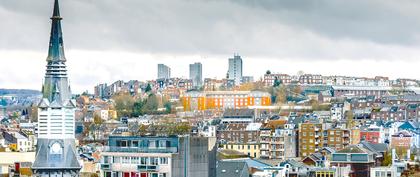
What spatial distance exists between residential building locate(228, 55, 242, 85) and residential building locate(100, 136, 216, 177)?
116399mm

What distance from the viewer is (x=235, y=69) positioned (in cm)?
17538

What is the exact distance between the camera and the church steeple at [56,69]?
5406 cm

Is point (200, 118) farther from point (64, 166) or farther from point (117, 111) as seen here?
point (64, 166)

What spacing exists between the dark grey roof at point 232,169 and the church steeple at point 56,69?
7.95 m

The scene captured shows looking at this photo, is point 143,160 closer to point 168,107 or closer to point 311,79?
point 168,107

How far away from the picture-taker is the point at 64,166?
52812 mm

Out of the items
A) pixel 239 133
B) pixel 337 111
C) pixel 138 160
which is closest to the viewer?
pixel 138 160

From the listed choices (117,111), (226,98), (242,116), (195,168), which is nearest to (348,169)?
(195,168)

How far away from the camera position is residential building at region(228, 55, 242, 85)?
567 feet

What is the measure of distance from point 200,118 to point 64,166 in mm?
66412

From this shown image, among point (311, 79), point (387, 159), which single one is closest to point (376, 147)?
point (387, 159)

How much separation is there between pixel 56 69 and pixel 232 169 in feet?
34.1

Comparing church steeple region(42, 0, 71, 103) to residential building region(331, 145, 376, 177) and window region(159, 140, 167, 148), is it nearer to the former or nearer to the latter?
window region(159, 140, 167, 148)

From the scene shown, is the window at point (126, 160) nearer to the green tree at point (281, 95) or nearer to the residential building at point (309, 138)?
the residential building at point (309, 138)
